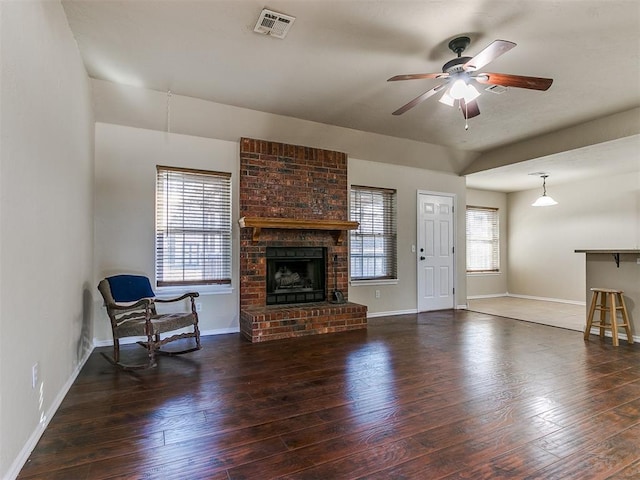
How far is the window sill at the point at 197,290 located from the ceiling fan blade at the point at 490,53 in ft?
11.9

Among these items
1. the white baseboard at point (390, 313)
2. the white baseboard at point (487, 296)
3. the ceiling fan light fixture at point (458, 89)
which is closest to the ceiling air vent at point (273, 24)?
the ceiling fan light fixture at point (458, 89)

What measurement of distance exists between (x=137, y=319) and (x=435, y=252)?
479cm

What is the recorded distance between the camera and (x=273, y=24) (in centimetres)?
259

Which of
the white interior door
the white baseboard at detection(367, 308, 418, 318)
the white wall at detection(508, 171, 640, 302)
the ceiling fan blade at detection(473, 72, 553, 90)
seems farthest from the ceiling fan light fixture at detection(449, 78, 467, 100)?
the white wall at detection(508, 171, 640, 302)

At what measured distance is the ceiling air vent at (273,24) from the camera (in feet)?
8.15

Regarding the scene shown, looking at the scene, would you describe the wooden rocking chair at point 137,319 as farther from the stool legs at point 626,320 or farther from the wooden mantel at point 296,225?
the stool legs at point 626,320

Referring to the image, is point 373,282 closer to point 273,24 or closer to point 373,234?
point 373,234

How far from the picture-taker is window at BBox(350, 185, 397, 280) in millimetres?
5496

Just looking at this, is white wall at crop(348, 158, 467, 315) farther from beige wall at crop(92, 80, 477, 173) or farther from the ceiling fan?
the ceiling fan

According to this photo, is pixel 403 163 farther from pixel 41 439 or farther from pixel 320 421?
pixel 41 439

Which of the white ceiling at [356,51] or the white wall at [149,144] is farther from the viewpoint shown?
the white wall at [149,144]

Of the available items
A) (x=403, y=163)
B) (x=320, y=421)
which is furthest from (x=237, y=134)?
(x=320, y=421)

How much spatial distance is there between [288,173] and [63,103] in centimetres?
277

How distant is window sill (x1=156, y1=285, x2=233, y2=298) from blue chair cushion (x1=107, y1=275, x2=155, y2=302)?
1.12 feet
